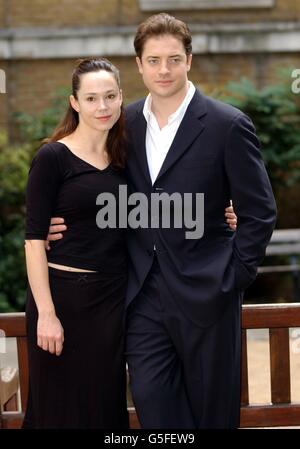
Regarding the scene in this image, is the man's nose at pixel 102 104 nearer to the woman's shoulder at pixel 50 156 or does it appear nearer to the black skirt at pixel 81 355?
the woman's shoulder at pixel 50 156

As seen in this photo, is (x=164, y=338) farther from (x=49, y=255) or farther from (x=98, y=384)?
(x=49, y=255)

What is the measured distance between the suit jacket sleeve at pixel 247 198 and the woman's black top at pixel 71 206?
1.43 feet

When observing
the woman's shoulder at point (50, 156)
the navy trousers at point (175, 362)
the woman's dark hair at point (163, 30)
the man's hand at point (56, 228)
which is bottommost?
the navy trousers at point (175, 362)

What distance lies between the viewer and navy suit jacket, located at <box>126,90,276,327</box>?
9.55 feet

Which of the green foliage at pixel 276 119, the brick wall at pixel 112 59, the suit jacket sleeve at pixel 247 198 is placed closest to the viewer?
the suit jacket sleeve at pixel 247 198

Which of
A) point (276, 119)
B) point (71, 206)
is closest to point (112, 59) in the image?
point (276, 119)

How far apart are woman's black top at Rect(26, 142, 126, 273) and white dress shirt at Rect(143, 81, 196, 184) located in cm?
16

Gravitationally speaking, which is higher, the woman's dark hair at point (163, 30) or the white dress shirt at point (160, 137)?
the woman's dark hair at point (163, 30)

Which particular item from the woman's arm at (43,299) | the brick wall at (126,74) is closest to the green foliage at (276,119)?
the brick wall at (126,74)

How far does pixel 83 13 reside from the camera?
8.84m

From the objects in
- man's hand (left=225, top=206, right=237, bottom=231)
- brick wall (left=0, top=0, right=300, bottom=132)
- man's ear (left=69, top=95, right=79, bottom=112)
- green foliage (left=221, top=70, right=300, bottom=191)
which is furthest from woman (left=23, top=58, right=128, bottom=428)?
brick wall (left=0, top=0, right=300, bottom=132)

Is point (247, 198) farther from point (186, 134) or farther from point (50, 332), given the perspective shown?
point (50, 332)

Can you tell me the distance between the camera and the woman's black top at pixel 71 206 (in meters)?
2.91

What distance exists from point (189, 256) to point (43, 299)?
547 mm
